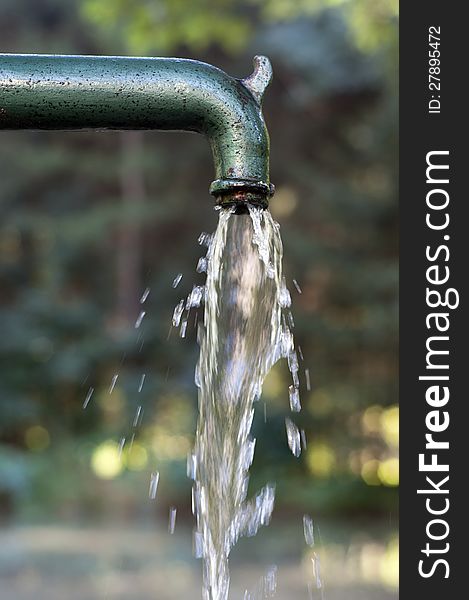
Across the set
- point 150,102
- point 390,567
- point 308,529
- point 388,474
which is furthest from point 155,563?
point 150,102

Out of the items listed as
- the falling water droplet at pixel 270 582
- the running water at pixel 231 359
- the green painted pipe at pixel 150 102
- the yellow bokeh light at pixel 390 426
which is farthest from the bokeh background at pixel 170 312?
the green painted pipe at pixel 150 102

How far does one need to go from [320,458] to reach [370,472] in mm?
669

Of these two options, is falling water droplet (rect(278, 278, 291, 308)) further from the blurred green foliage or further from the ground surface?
the blurred green foliage

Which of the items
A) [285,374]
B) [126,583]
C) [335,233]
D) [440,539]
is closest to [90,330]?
[285,374]

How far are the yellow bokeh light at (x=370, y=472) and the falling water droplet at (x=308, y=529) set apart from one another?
96 centimetres

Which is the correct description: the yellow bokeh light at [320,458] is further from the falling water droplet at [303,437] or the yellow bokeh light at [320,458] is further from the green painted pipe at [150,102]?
the green painted pipe at [150,102]

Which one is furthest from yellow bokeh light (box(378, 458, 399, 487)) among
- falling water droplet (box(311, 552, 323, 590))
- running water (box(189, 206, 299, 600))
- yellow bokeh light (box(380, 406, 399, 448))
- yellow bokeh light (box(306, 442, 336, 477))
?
running water (box(189, 206, 299, 600))

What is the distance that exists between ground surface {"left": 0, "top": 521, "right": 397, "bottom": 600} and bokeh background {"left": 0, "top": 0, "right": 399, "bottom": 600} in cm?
5

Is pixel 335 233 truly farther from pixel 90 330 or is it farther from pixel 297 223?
pixel 90 330

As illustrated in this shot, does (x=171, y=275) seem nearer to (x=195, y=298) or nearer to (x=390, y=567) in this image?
(x=390, y=567)

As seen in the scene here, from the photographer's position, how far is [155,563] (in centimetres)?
769

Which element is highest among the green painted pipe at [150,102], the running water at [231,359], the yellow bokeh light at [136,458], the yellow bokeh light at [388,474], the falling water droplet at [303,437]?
the falling water droplet at [303,437]

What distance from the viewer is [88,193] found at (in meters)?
14.7

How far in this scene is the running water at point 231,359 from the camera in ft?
4.66
